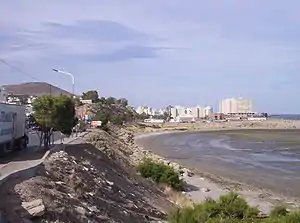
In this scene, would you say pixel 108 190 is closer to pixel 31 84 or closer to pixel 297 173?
pixel 297 173

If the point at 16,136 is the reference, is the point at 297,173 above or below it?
below

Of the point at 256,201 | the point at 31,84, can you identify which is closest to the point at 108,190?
the point at 256,201

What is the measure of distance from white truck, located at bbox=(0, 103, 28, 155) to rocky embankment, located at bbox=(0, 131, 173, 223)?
2.95 metres

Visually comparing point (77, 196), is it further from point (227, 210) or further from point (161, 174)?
point (161, 174)

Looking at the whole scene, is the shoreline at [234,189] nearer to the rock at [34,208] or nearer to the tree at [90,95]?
the rock at [34,208]

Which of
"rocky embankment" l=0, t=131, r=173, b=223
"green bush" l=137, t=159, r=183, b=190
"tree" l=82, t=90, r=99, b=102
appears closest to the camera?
"rocky embankment" l=0, t=131, r=173, b=223

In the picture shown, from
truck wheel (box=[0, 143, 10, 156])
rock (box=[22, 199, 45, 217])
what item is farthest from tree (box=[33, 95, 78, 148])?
rock (box=[22, 199, 45, 217])

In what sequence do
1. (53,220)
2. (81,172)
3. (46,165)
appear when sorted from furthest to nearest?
1. (81,172)
2. (46,165)
3. (53,220)

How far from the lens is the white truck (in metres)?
28.4

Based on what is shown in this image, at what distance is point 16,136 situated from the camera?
3198 cm

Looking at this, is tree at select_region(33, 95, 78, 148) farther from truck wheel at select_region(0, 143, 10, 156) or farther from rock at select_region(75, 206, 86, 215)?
rock at select_region(75, 206, 86, 215)

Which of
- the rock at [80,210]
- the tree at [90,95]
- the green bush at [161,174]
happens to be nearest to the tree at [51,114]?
the green bush at [161,174]

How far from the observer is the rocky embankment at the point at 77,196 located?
48.3ft

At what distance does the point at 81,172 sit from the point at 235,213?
793 cm
